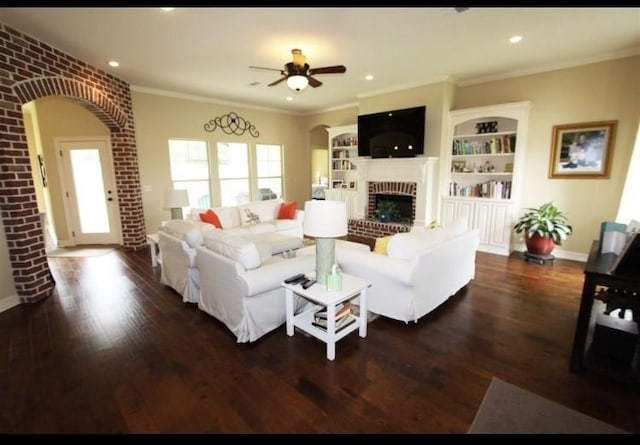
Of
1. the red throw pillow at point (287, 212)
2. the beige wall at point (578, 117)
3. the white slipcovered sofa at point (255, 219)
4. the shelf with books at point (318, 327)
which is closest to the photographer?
the shelf with books at point (318, 327)

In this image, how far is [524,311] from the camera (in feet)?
10.5

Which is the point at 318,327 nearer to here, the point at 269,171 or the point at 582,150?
the point at 582,150

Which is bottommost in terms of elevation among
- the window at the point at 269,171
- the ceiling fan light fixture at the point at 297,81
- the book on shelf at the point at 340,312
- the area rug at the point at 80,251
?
the area rug at the point at 80,251

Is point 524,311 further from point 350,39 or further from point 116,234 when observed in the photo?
point 116,234

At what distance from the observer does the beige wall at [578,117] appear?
4281mm

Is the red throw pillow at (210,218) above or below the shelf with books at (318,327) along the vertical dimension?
above

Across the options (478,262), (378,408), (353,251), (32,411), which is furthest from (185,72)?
(478,262)

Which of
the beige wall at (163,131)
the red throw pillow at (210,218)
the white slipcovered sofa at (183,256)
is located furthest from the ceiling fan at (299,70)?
the beige wall at (163,131)

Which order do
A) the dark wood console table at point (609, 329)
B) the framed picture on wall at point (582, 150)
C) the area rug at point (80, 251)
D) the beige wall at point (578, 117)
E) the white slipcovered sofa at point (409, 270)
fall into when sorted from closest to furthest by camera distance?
the dark wood console table at point (609, 329)
the white slipcovered sofa at point (409, 270)
the beige wall at point (578, 117)
the framed picture on wall at point (582, 150)
the area rug at point (80, 251)

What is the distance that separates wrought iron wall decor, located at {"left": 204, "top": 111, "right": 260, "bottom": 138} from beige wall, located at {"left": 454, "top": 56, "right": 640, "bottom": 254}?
510 centimetres

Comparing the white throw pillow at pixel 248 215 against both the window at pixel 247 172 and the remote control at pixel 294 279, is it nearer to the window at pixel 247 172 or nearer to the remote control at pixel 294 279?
the window at pixel 247 172

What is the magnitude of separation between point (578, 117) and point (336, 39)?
3920 millimetres

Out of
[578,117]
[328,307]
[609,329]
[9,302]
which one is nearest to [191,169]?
[9,302]

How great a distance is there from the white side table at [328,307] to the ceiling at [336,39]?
264 cm
